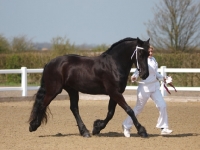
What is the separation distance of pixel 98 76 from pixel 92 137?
117cm

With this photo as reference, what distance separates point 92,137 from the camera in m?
10.8

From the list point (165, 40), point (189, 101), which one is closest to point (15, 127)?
point (189, 101)

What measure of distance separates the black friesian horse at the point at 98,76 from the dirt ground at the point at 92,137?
402 millimetres

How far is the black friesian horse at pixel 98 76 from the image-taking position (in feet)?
33.9

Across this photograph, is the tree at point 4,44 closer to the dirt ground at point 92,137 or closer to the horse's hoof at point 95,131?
the dirt ground at point 92,137

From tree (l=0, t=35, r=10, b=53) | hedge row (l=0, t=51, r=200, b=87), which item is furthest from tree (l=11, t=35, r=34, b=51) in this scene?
hedge row (l=0, t=51, r=200, b=87)

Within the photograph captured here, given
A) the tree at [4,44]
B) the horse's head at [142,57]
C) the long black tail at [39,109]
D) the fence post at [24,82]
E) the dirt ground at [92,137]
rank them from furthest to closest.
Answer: the tree at [4,44] < the fence post at [24,82] < the long black tail at [39,109] < the horse's head at [142,57] < the dirt ground at [92,137]

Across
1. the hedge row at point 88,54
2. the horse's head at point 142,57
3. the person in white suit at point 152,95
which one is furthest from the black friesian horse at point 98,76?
the hedge row at point 88,54

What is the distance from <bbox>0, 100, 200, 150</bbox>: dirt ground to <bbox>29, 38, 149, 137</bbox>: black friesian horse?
0.40 m

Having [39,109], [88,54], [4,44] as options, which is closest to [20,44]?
[4,44]

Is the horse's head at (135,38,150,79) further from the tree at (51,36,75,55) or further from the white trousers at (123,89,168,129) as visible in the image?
the tree at (51,36,75,55)

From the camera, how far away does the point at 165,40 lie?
107 feet

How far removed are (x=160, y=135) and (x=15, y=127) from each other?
129 inches

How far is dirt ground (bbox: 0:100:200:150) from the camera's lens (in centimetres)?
957
